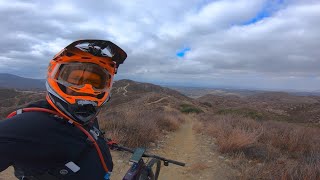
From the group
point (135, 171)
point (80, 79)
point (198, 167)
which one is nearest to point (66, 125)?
point (80, 79)

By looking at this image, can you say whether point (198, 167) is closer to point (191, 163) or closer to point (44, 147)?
point (191, 163)

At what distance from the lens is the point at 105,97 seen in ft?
7.45

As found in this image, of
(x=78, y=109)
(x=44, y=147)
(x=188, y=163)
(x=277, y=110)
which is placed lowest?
(x=277, y=110)

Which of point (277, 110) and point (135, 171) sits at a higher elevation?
point (135, 171)

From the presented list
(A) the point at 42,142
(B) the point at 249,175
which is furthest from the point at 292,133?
(A) the point at 42,142

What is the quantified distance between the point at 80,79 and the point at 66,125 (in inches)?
17.0

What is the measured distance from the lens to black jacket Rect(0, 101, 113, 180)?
1.59 m

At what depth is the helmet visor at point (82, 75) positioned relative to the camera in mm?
2123

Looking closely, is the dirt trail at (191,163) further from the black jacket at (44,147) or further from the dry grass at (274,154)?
the black jacket at (44,147)

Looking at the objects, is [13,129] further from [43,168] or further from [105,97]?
[105,97]

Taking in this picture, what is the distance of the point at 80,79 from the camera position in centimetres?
216

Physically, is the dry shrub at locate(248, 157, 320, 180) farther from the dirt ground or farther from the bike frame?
the bike frame

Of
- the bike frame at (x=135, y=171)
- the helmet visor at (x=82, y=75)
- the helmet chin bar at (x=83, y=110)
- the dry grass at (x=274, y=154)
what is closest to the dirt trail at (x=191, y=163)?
the dry grass at (x=274, y=154)

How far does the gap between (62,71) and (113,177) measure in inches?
165
